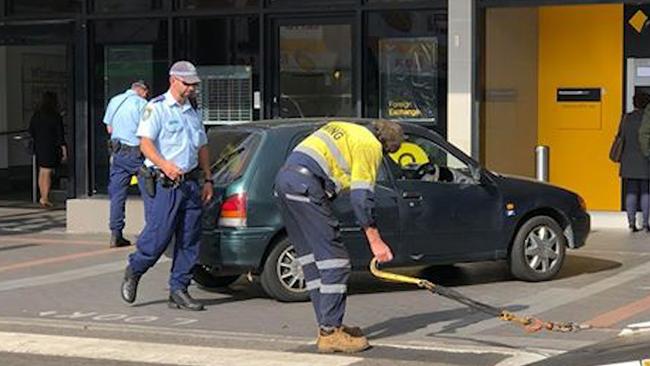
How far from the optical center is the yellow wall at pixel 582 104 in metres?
15.0

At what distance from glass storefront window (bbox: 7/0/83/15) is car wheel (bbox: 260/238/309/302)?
839cm

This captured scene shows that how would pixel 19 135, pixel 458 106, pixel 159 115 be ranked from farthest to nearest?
pixel 19 135 < pixel 458 106 < pixel 159 115

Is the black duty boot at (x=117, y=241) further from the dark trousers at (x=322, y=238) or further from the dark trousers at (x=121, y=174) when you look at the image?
the dark trousers at (x=322, y=238)

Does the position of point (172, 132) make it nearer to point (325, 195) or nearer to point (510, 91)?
point (325, 195)

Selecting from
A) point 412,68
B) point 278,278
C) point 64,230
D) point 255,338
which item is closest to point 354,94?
point 412,68

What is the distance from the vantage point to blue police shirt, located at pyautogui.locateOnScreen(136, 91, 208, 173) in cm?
885

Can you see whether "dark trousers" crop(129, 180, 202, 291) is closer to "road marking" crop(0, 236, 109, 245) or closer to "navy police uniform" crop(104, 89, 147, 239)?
"navy police uniform" crop(104, 89, 147, 239)

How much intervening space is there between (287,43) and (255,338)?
26.2ft

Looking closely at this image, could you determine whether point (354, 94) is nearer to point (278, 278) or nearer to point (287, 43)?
point (287, 43)

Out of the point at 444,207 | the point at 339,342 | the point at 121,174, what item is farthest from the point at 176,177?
the point at 121,174

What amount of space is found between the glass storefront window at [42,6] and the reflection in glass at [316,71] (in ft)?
11.0

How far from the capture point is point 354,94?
14.8m

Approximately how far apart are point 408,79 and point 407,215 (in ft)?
17.9

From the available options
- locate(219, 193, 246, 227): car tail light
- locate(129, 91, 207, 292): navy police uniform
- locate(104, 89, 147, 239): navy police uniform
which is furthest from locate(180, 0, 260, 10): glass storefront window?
locate(219, 193, 246, 227): car tail light
